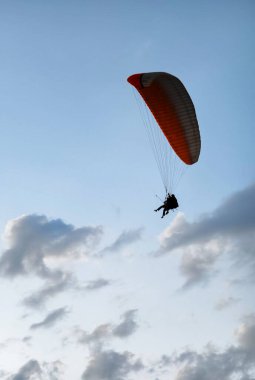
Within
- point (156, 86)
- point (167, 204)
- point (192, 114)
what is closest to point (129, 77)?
point (156, 86)

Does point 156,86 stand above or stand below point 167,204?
above

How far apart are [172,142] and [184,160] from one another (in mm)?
2043

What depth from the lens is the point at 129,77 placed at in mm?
51969

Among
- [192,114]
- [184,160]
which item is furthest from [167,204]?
[192,114]

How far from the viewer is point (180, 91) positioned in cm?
5247

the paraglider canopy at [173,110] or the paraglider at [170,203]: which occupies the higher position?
the paraglider canopy at [173,110]

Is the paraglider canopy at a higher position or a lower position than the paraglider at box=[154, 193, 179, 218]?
higher

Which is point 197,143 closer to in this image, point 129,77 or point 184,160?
point 184,160

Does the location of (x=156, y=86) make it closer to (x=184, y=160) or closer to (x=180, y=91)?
(x=180, y=91)

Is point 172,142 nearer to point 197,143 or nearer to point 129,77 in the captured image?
point 197,143

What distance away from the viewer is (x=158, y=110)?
175 feet

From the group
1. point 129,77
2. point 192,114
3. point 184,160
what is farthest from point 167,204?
point 129,77

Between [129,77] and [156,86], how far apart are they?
2486 mm

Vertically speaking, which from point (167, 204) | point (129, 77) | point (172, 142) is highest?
point (129, 77)
